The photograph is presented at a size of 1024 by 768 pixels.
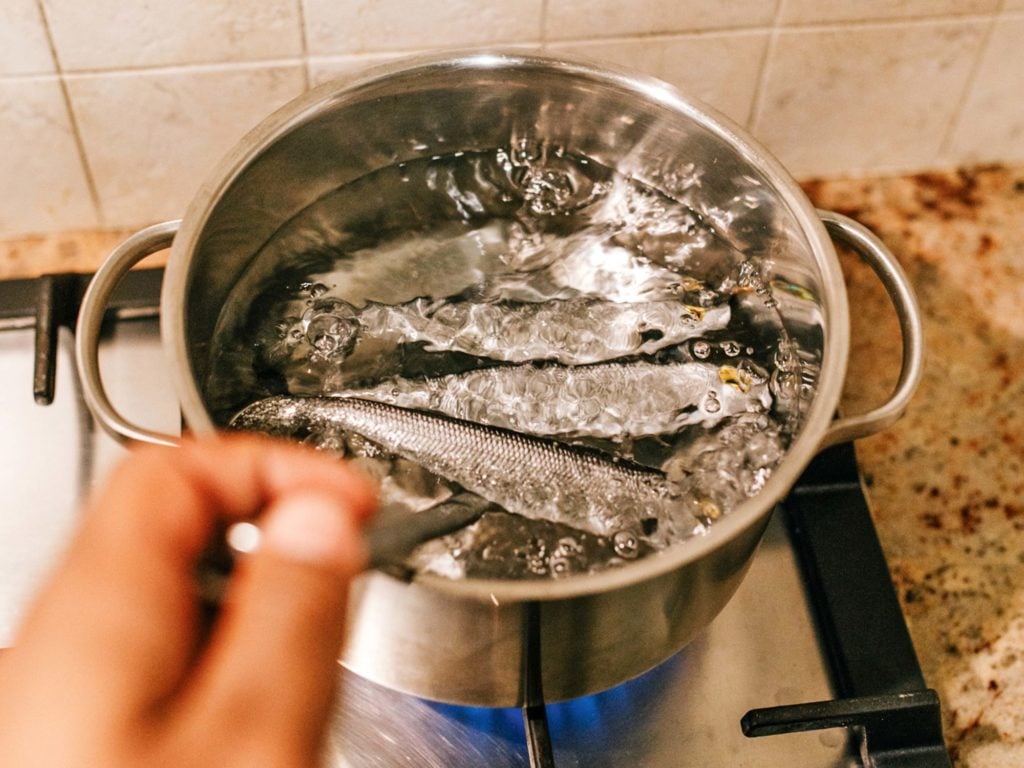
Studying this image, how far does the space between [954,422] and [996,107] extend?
315mm

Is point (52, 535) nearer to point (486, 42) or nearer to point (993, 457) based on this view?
point (486, 42)

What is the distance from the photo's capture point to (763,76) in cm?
81

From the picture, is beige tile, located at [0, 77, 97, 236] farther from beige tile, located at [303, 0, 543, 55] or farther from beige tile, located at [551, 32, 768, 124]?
beige tile, located at [551, 32, 768, 124]

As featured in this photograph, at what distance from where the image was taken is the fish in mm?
590

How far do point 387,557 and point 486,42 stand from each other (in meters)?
0.49

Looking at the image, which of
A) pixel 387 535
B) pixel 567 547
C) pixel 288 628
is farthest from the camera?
pixel 567 547

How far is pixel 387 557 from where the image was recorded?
40cm

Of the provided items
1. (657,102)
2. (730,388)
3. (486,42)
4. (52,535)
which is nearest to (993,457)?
(730,388)

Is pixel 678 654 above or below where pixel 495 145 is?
below

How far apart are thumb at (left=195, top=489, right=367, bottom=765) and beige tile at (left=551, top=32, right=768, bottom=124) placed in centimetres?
57

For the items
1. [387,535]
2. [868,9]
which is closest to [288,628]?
[387,535]

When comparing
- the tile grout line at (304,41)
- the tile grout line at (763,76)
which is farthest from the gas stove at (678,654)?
Result: the tile grout line at (763,76)

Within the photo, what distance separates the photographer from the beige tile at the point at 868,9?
767 millimetres

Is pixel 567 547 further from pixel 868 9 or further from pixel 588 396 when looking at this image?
pixel 868 9
